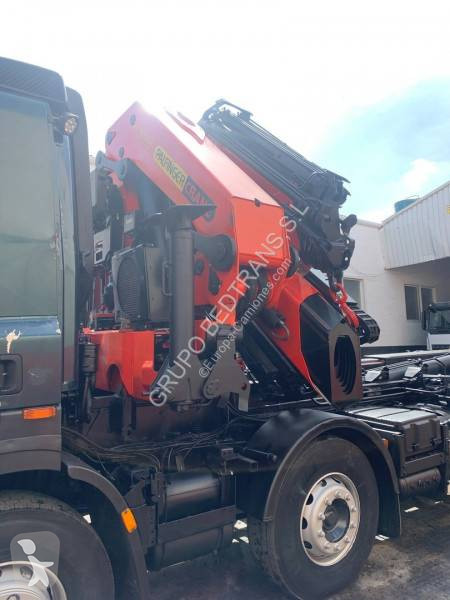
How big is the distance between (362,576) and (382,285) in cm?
1448

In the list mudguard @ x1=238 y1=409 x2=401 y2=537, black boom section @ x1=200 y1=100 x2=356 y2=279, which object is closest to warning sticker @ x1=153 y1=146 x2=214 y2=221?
black boom section @ x1=200 y1=100 x2=356 y2=279

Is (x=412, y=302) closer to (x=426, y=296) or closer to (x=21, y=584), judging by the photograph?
(x=426, y=296)

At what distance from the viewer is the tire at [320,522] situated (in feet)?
10.3

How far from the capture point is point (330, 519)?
3432mm

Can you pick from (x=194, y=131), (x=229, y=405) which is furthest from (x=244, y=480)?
(x=194, y=131)

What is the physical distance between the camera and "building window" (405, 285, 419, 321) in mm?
18478

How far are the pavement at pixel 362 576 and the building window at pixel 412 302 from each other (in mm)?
14986

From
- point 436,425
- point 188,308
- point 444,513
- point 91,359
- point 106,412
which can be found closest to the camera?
point 91,359

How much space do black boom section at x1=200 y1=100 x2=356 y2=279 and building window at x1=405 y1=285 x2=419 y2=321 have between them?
50.7ft

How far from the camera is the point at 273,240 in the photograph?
334 cm

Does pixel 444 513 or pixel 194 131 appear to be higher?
pixel 194 131

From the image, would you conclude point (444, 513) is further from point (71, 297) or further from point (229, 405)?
point (71, 297)

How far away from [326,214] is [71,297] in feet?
7.17

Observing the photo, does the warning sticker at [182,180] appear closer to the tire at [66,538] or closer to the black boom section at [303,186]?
the black boom section at [303,186]
